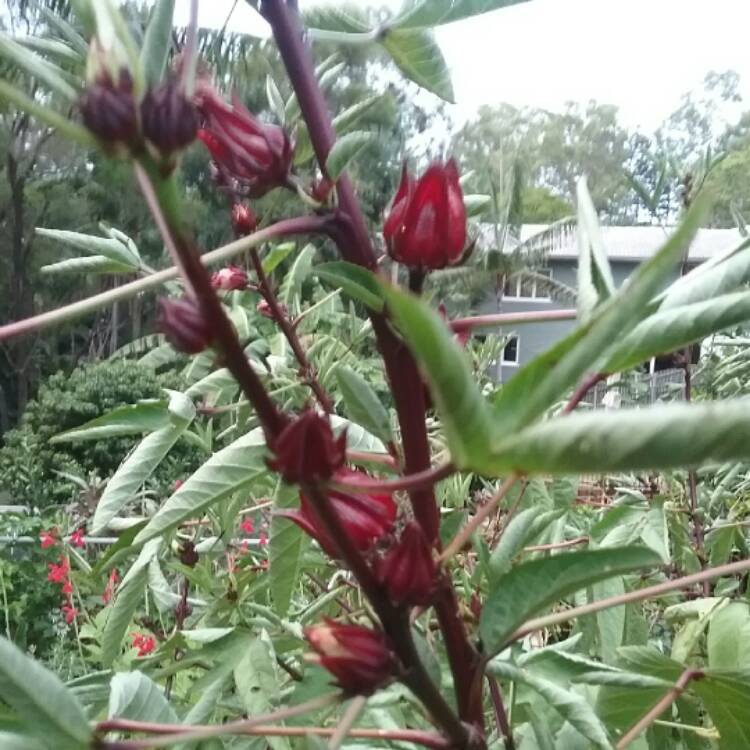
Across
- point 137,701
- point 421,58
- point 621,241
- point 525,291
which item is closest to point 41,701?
point 137,701

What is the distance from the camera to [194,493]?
0.42m

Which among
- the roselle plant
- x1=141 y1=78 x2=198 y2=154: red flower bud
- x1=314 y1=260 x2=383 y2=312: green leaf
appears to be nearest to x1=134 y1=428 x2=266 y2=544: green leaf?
the roselle plant

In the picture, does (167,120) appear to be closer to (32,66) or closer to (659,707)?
(32,66)

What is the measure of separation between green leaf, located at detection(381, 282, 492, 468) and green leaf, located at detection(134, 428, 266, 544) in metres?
0.25

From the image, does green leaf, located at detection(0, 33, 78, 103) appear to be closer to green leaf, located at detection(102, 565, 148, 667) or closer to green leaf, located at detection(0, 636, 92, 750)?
green leaf, located at detection(0, 636, 92, 750)

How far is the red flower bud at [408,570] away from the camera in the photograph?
0.25m

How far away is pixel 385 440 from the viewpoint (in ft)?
1.10

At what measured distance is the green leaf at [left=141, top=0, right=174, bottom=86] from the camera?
0.86 ft

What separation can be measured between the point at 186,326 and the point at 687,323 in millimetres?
129

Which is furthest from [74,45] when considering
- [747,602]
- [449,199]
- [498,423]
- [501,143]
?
[501,143]

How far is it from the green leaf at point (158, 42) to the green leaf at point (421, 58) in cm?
11

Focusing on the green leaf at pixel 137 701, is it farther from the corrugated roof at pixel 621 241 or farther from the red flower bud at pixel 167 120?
the corrugated roof at pixel 621 241

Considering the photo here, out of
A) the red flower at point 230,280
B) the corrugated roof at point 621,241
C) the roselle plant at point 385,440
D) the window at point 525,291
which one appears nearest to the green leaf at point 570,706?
the roselle plant at point 385,440

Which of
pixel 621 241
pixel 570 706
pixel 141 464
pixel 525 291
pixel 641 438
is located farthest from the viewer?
pixel 621 241
